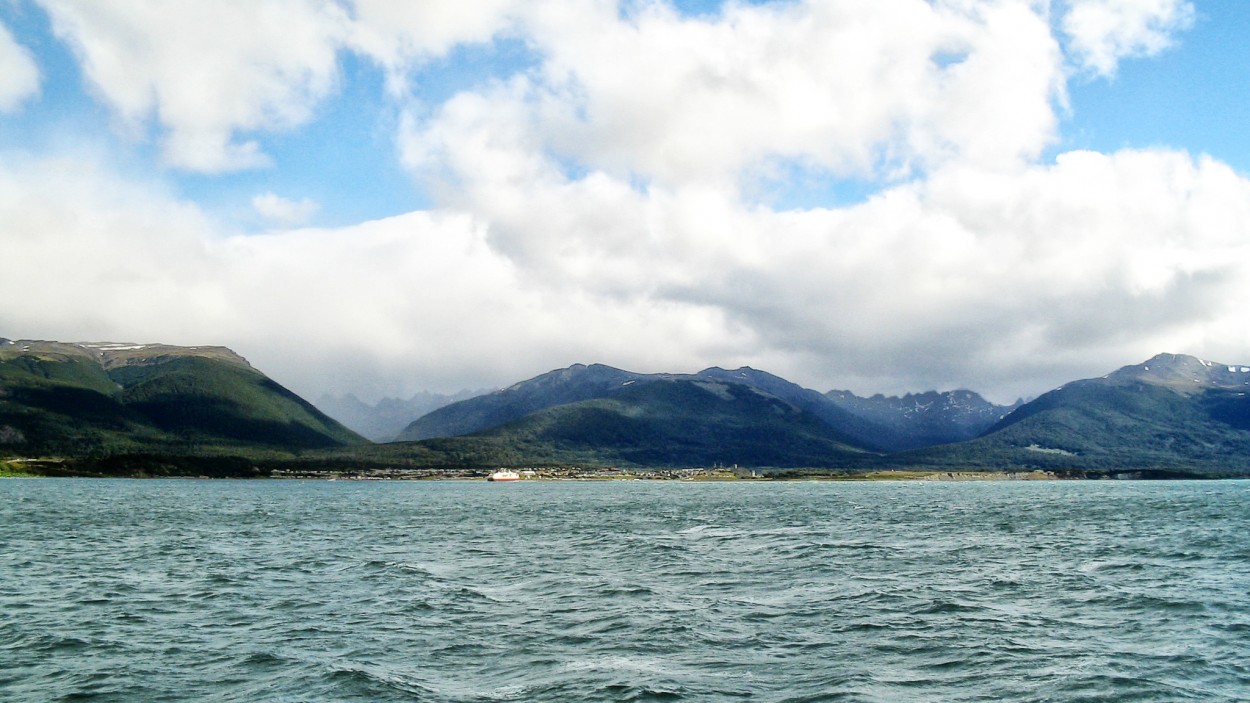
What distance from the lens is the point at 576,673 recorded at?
2669 cm

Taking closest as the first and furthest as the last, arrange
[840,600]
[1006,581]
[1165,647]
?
[1165,647], [840,600], [1006,581]

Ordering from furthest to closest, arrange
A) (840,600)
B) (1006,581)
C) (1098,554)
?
(1098,554), (1006,581), (840,600)

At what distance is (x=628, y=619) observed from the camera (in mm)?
35469

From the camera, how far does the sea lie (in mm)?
25438

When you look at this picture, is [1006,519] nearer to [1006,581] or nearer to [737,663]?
[1006,581]

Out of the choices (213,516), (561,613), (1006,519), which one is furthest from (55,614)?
(1006,519)

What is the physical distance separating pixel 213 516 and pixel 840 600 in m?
92.9

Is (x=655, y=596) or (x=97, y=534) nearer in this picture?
(x=655, y=596)

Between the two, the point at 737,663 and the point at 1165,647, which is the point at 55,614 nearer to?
the point at 737,663

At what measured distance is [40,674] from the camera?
26859 millimetres

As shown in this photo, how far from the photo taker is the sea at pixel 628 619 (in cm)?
2544

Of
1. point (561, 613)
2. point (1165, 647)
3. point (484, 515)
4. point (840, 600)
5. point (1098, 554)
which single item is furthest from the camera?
point (484, 515)

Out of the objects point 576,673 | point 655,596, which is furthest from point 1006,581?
point 576,673

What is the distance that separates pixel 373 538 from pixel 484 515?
39162mm
